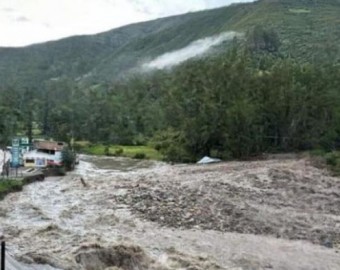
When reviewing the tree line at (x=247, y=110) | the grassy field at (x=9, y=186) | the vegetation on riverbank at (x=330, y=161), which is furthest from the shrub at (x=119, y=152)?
the grassy field at (x=9, y=186)

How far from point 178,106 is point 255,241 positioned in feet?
160

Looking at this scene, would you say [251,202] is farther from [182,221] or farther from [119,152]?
[119,152]

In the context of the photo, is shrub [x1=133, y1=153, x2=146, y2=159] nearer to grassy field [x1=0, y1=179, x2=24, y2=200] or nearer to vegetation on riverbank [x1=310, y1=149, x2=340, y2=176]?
vegetation on riverbank [x1=310, y1=149, x2=340, y2=176]

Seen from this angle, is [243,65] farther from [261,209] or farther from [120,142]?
[261,209]

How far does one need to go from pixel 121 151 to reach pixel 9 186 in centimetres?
3975

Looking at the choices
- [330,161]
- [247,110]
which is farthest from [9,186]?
[247,110]

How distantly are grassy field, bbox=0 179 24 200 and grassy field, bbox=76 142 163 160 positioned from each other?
32194 mm

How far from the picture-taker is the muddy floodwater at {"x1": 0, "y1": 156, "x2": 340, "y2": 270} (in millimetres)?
26616

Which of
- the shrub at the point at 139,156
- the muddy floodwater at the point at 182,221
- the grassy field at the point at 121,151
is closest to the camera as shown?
the muddy floodwater at the point at 182,221

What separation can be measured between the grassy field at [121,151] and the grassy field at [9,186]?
106 ft

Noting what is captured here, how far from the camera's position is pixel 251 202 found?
40562 mm

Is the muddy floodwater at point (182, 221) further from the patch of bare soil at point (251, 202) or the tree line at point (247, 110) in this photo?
the tree line at point (247, 110)

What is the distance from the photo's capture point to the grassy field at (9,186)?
1788 inches

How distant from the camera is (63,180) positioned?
56.4 metres
